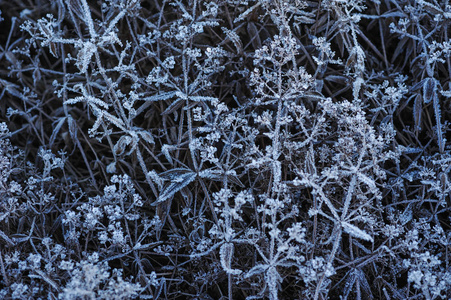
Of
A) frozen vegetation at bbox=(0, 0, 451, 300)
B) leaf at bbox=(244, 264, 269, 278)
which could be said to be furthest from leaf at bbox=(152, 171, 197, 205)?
leaf at bbox=(244, 264, 269, 278)

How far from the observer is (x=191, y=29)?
71.7 inches

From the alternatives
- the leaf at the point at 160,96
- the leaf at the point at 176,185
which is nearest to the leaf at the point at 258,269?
the leaf at the point at 176,185

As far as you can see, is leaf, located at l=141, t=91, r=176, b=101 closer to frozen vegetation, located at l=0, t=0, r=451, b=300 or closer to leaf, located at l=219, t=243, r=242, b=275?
frozen vegetation, located at l=0, t=0, r=451, b=300

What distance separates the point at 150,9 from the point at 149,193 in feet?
2.77

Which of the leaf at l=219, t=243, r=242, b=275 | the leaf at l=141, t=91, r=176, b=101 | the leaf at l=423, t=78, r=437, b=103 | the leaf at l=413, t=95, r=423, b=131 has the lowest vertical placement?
the leaf at l=219, t=243, r=242, b=275

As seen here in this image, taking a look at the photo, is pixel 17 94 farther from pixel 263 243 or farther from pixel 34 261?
pixel 263 243

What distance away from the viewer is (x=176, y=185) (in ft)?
5.51

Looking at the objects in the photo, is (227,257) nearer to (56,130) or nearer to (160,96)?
(160,96)

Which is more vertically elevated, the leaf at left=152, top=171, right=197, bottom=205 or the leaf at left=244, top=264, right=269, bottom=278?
the leaf at left=152, top=171, right=197, bottom=205

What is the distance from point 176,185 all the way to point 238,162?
31cm

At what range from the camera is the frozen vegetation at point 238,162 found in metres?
1.52

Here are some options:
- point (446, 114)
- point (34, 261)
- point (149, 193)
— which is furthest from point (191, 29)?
point (446, 114)

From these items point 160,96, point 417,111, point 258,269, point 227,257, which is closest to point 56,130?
point 160,96

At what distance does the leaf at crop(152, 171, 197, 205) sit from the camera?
1.65 m
